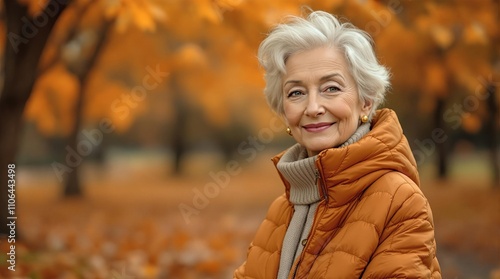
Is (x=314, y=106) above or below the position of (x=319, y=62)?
below

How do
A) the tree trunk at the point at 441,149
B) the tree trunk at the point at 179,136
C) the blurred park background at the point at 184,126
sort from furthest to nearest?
the tree trunk at the point at 179,136 < the tree trunk at the point at 441,149 < the blurred park background at the point at 184,126

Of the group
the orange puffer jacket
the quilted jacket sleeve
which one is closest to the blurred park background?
the orange puffer jacket

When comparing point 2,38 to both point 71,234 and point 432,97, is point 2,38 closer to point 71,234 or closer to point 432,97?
point 71,234

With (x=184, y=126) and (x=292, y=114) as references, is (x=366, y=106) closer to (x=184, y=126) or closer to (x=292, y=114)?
(x=292, y=114)

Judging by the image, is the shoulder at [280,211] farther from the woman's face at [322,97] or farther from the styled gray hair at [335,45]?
the styled gray hair at [335,45]

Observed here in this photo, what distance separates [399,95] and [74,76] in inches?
223

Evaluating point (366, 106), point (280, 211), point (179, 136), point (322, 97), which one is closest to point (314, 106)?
point (322, 97)

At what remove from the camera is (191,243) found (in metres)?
7.73

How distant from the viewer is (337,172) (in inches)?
78.7

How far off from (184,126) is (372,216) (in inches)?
584

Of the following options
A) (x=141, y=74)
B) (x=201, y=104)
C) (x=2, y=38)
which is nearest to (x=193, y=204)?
(x=141, y=74)

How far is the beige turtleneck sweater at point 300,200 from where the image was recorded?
6.96ft

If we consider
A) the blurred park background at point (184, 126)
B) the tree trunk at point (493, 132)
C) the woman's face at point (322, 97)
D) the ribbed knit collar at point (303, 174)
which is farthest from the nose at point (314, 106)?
the tree trunk at point (493, 132)

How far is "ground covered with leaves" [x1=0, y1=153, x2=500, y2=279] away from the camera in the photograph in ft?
21.4
